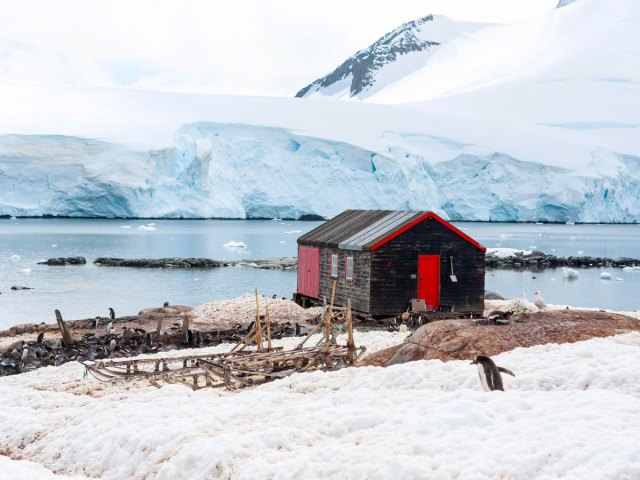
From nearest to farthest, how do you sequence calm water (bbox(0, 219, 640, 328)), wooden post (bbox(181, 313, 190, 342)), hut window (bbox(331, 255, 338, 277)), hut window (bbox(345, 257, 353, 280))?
1. wooden post (bbox(181, 313, 190, 342))
2. hut window (bbox(345, 257, 353, 280))
3. hut window (bbox(331, 255, 338, 277))
4. calm water (bbox(0, 219, 640, 328))

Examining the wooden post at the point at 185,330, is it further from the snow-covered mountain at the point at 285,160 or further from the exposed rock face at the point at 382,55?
the exposed rock face at the point at 382,55

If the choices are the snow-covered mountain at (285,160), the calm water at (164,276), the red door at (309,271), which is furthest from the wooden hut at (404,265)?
the snow-covered mountain at (285,160)

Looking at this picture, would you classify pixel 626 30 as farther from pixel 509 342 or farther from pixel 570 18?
pixel 509 342

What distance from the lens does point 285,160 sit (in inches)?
2923

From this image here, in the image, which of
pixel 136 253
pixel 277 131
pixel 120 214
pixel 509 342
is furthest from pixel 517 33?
pixel 509 342

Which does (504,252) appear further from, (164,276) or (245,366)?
(245,366)

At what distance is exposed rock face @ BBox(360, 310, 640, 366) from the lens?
11.8 m

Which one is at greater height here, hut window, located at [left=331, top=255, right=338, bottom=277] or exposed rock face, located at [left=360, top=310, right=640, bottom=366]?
hut window, located at [left=331, top=255, right=338, bottom=277]

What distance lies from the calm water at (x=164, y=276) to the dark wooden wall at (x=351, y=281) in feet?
34.7

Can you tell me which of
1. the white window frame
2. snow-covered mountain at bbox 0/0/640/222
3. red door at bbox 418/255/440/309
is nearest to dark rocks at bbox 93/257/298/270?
snow-covered mountain at bbox 0/0/640/222

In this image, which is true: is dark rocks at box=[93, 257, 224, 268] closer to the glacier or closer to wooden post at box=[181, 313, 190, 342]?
the glacier

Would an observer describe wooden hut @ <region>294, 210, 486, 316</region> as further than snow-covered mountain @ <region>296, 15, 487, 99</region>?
No

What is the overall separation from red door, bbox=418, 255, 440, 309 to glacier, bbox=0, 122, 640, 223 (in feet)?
158

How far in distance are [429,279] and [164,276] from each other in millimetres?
26263
